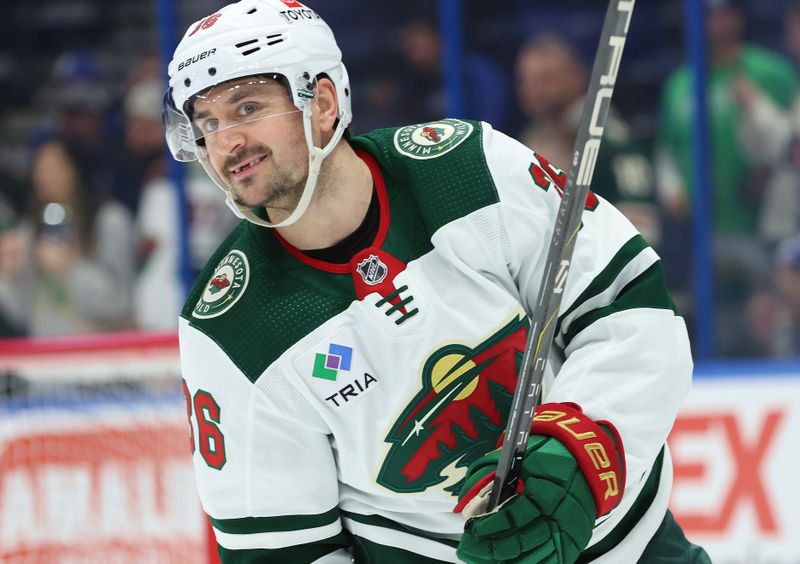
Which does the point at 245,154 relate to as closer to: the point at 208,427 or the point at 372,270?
the point at 372,270

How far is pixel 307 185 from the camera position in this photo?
80.7 inches

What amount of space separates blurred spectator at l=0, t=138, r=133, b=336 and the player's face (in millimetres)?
2896

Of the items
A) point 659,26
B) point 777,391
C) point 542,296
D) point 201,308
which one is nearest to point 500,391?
point 542,296

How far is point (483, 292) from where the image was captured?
2.11 meters

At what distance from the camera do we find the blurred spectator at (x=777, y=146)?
4.08 meters

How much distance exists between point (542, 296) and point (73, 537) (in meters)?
2.63

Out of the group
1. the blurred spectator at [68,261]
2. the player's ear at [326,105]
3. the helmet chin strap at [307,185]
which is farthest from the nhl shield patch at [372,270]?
the blurred spectator at [68,261]

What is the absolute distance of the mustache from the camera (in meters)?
2.05

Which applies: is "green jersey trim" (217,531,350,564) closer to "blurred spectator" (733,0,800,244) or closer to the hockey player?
the hockey player

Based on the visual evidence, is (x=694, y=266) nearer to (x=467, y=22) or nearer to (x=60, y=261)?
(x=467, y=22)

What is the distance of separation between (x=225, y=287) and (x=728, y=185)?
2459 mm

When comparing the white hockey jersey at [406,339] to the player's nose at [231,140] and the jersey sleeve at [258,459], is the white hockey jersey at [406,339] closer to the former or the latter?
the jersey sleeve at [258,459]

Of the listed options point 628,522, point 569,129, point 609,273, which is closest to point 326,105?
point 609,273

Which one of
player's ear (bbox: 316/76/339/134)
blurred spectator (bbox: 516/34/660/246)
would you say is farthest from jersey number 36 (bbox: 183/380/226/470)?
blurred spectator (bbox: 516/34/660/246)
